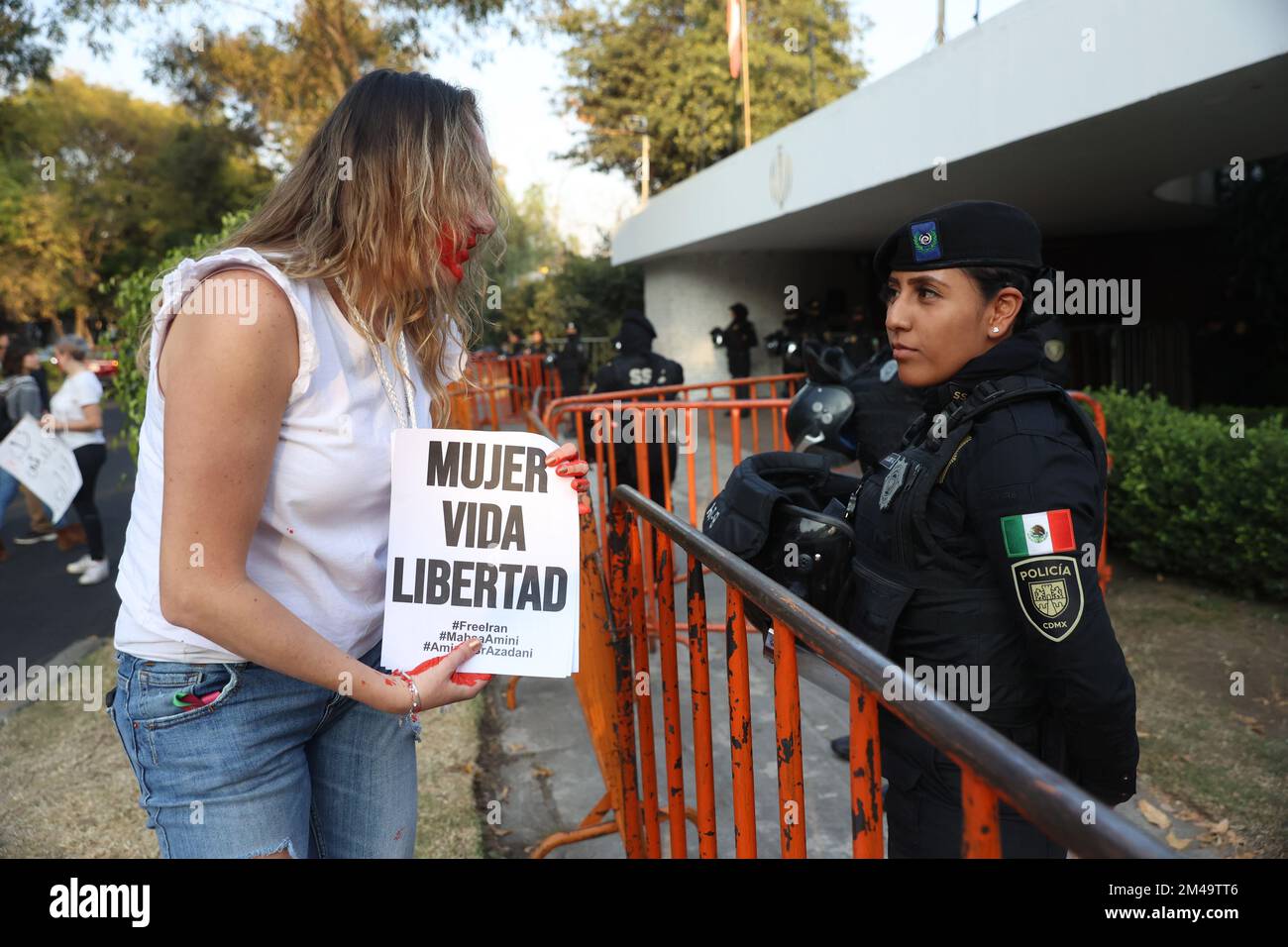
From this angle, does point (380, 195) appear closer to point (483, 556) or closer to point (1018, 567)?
point (483, 556)

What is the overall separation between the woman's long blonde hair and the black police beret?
87cm

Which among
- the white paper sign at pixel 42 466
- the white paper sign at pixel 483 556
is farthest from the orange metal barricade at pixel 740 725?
the white paper sign at pixel 42 466

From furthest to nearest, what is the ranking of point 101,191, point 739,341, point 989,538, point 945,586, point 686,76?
point 101,191 → point 686,76 → point 739,341 → point 945,586 → point 989,538

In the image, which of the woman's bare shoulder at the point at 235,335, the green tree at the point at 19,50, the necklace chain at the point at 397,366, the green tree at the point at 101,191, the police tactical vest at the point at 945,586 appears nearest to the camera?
the woman's bare shoulder at the point at 235,335

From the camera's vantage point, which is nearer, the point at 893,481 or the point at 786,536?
the point at 893,481

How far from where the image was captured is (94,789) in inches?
146

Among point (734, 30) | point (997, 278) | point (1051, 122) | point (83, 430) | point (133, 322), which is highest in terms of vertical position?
point (734, 30)

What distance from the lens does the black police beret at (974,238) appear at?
180cm

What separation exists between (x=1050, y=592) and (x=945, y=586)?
0.22 m

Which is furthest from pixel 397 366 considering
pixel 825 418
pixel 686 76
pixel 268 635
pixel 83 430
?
pixel 686 76

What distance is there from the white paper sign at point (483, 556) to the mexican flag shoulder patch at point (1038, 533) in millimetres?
760

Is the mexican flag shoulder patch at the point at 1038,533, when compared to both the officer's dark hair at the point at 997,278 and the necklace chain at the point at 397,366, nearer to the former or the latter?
the officer's dark hair at the point at 997,278

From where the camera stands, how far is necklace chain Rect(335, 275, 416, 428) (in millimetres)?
1515

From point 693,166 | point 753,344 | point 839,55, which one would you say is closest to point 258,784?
point 753,344
